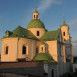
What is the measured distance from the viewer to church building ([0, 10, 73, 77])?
27453mm

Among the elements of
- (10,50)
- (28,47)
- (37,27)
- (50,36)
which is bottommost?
(10,50)

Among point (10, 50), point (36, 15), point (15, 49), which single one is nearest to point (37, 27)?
point (36, 15)

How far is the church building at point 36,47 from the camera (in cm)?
2745

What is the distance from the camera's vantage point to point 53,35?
33.9m

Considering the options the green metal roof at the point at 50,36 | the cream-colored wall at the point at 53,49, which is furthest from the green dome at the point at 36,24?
the cream-colored wall at the point at 53,49

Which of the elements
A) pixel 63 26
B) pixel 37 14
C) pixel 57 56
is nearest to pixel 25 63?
pixel 57 56

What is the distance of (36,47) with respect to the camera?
3191 cm

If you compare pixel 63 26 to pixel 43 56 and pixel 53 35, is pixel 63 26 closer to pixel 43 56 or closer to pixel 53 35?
pixel 53 35

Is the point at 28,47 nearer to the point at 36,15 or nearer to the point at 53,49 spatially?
the point at 53,49

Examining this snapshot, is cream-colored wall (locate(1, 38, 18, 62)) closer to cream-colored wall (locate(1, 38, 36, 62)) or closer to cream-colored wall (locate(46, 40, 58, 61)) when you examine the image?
cream-colored wall (locate(1, 38, 36, 62))

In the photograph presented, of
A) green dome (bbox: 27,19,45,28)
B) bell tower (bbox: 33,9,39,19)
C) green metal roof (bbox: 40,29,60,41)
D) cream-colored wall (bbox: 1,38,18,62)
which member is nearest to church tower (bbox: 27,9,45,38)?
green dome (bbox: 27,19,45,28)

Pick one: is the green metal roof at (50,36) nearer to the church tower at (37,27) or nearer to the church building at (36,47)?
the church building at (36,47)

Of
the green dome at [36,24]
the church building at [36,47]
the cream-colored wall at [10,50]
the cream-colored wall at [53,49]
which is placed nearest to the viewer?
the cream-colored wall at [10,50]

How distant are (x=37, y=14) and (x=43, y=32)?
6.95 metres
